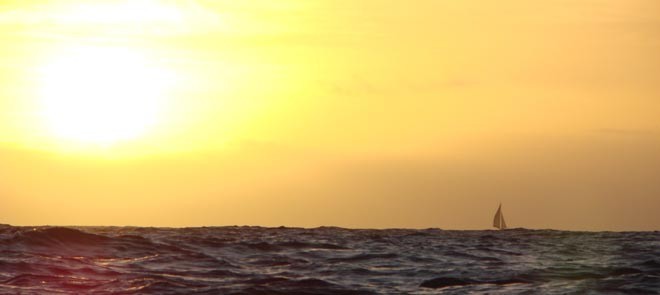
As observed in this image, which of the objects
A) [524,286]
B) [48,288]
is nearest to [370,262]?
[524,286]

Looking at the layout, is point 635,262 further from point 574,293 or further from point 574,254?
point 574,293

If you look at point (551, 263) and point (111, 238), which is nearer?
point (551, 263)

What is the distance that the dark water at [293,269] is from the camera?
1297 inches

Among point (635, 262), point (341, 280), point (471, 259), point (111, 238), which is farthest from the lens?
point (111, 238)

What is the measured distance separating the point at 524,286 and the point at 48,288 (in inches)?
600

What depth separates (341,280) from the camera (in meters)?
36.1

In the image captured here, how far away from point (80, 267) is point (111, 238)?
19283 millimetres

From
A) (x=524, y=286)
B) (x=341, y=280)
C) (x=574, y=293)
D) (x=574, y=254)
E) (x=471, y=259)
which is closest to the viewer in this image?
(x=574, y=293)

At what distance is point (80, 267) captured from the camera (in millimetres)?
39281

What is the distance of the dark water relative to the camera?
32938 mm

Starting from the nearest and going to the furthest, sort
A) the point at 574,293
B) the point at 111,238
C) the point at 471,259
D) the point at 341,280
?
the point at 574,293 → the point at 341,280 → the point at 471,259 → the point at 111,238

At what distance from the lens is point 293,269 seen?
132 ft

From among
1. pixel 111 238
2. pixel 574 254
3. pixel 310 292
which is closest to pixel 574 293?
pixel 310 292

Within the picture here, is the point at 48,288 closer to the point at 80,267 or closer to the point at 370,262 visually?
the point at 80,267
